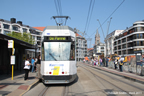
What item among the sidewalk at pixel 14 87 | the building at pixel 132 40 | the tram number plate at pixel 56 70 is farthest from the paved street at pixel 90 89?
the building at pixel 132 40

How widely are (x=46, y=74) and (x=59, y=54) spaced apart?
1395 mm

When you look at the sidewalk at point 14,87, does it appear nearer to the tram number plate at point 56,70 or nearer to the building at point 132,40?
the tram number plate at point 56,70

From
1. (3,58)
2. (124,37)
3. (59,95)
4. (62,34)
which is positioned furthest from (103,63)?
(124,37)

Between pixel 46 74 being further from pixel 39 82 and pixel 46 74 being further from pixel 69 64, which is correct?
pixel 39 82

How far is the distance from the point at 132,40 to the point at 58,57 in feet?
213

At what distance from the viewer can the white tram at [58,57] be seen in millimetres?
8922

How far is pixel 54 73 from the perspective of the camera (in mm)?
8906

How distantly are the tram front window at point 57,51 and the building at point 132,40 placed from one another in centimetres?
5973

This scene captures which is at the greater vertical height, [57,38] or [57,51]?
[57,38]

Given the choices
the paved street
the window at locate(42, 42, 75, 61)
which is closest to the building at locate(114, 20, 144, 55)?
the paved street

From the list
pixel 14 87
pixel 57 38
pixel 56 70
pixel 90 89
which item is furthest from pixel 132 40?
pixel 14 87

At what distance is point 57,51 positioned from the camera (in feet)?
30.3

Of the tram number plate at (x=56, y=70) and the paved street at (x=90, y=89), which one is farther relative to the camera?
the tram number plate at (x=56, y=70)

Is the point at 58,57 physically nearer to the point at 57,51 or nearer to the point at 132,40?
the point at 57,51
